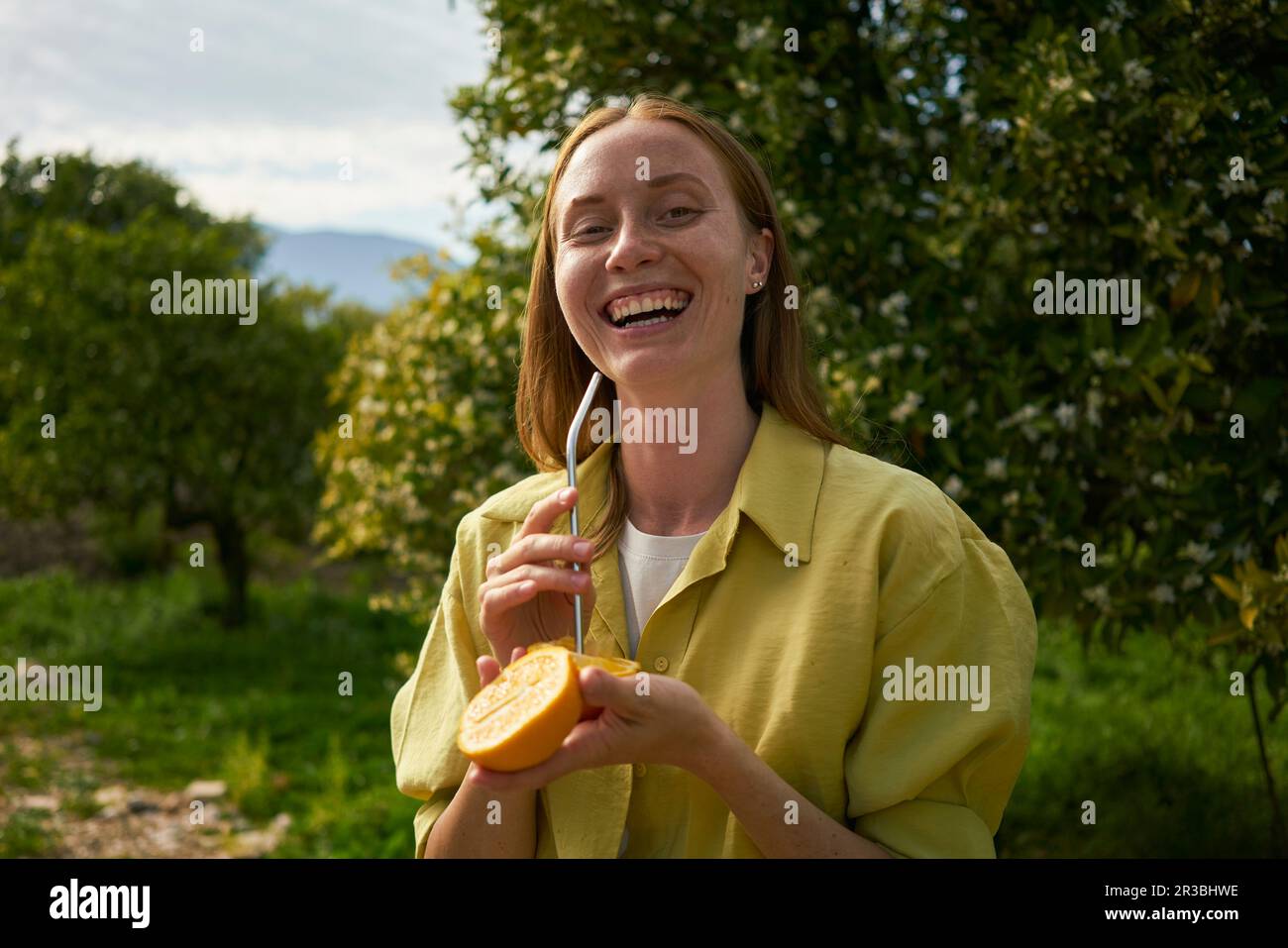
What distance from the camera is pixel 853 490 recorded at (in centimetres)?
Answer: 194

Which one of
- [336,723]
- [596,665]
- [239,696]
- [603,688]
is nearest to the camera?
[603,688]

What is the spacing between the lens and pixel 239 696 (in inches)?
308

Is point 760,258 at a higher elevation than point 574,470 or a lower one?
higher

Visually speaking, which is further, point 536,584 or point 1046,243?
point 1046,243

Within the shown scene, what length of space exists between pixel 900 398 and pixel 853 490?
1711 mm

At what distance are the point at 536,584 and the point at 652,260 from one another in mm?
570

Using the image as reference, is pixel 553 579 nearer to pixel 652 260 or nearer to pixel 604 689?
pixel 604 689

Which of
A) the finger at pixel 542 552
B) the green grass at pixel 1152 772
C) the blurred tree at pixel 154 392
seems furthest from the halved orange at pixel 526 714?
the blurred tree at pixel 154 392

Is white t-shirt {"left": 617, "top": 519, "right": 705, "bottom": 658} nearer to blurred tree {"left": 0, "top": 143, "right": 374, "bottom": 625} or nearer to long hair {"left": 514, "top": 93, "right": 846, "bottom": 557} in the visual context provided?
long hair {"left": 514, "top": 93, "right": 846, "bottom": 557}

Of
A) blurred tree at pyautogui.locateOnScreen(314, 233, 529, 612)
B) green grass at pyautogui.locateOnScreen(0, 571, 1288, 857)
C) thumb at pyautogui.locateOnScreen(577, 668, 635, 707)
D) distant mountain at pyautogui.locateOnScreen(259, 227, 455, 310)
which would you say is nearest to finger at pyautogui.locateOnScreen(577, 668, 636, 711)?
thumb at pyautogui.locateOnScreen(577, 668, 635, 707)

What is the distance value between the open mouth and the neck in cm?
14

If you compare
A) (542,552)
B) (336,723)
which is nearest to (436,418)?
(542,552)

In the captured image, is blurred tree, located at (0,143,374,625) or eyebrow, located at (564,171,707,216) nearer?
eyebrow, located at (564,171,707,216)

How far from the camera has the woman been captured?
174cm
